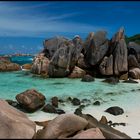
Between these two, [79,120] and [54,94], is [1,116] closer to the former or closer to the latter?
[79,120]

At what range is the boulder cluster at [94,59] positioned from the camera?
149 feet

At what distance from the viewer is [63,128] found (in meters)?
13.0

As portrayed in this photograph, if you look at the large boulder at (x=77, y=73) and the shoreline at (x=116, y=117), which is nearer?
the shoreline at (x=116, y=117)

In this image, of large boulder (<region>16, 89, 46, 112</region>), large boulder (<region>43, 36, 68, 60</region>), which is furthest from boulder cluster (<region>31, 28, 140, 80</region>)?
large boulder (<region>16, 89, 46, 112</region>)

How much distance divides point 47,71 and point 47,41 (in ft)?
31.3

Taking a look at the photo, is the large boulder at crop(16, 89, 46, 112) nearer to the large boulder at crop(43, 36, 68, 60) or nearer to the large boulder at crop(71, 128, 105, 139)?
the large boulder at crop(71, 128, 105, 139)

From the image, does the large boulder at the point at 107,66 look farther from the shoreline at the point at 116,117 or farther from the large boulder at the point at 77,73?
the shoreline at the point at 116,117

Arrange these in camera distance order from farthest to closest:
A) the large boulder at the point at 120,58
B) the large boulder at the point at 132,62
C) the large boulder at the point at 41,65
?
1. the large boulder at the point at 41,65
2. the large boulder at the point at 132,62
3. the large boulder at the point at 120,58

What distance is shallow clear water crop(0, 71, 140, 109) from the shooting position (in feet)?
97.7

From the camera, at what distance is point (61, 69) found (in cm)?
4556

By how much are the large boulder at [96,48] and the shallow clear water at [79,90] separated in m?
5.33

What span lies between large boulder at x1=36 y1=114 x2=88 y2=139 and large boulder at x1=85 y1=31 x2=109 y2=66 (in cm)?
3388

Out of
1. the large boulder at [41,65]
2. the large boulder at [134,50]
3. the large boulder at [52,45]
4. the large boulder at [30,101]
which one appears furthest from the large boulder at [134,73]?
the large boulder at [30,101]

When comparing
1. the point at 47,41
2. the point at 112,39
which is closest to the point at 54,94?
the point at 112,39
